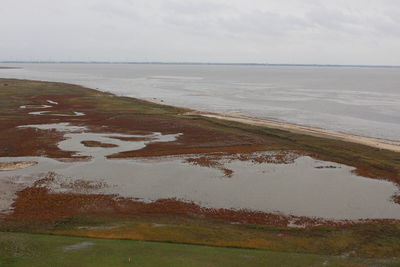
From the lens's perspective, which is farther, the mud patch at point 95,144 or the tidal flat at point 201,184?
the mud patch at point 95,144

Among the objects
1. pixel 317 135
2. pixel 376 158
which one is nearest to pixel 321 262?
pixel 376 158

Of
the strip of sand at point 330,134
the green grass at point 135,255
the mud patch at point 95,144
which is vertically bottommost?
the mud patch at point 95,144

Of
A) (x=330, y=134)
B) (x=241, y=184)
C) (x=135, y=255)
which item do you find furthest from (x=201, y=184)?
(x=330, y=134)

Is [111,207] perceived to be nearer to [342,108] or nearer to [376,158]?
[376,158]

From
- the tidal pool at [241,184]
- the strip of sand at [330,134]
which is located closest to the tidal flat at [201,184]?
the tidal pool at [241,184]

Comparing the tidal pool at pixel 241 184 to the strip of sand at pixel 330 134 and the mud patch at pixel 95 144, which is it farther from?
the strip of sand at pixel 330 134
